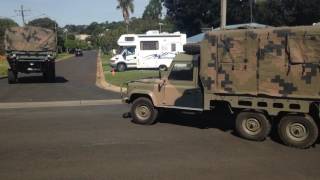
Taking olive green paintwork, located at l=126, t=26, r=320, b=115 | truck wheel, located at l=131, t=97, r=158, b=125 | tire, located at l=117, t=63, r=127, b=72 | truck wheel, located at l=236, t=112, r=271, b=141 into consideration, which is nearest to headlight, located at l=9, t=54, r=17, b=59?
tire, located at l=117, t=63, r=127, b=72

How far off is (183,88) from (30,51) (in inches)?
763

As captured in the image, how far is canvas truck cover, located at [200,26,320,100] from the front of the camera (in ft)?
35.2

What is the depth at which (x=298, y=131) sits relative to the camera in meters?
10.8

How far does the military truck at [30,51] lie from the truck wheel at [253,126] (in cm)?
2009

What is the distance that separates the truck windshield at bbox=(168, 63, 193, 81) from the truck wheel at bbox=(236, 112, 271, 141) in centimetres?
181

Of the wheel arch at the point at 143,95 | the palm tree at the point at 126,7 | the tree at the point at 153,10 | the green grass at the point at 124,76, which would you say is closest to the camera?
the wheel arch at the point at 143,95

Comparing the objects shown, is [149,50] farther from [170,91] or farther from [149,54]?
[170,91]

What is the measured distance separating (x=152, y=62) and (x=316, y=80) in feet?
100

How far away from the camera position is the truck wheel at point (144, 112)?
13.6m

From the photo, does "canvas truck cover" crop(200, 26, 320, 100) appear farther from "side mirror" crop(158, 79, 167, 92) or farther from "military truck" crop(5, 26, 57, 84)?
"military truck" crop(5, 26, 57, 84)

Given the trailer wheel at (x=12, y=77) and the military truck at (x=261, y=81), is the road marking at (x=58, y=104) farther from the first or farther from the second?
the trailer wheel at (x=12, y=77)

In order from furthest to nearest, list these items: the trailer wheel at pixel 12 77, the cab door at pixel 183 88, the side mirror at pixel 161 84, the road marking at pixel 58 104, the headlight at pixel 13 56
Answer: the headlight at pixel 13 56, the trailer wheel at pixel 12 77, the road marking at pixel 58 104, the side mirror at pixel 161 84, the cab door at pixel 183 88

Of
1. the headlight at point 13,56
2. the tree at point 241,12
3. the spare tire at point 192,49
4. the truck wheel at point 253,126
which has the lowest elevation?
the truck wheel at point 253,126

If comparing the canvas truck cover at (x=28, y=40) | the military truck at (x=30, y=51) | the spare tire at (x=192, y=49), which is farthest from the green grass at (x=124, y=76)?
the spare tire at (x=192, y=49)
